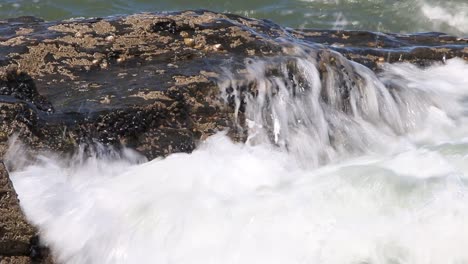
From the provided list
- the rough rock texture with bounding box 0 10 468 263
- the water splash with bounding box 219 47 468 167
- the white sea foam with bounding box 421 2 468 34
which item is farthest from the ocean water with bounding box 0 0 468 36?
the water splash with bounding box 219 47 468 167

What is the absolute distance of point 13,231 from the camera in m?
3.89

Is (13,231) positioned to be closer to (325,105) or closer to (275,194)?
(275,194)

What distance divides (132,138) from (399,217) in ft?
6.54

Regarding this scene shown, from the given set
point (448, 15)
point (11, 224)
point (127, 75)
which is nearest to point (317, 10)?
point (448, 15)

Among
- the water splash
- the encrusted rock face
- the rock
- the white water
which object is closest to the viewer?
the rock

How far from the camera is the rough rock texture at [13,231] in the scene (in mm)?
3840

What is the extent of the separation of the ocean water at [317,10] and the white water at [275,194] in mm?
5943

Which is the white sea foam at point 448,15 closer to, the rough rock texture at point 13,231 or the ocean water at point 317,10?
the ocean water at point 317,10

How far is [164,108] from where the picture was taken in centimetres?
518

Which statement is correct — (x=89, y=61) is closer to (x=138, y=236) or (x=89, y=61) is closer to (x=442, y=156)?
(x=138, y=236)

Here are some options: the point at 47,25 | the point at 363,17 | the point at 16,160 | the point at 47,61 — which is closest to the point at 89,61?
the point at 47,61

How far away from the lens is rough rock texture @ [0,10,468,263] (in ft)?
15.4

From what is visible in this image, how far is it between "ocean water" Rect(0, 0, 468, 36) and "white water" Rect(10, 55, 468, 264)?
5.94 m

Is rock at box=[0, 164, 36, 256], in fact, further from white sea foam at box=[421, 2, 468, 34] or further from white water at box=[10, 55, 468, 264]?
white sea foam at box=[421, 2, 468, 34]
